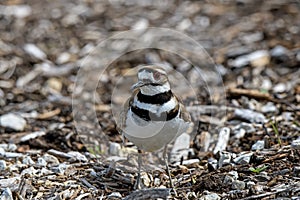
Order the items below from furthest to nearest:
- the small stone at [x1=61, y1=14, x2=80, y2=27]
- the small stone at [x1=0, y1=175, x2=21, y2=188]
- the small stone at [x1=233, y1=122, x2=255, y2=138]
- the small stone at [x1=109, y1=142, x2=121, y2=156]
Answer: the small stone at [x1=61, y1=14, x2=80, y2=27] < the small stone at [x1=233, y1=122, x2=255, y2=138] < the small stone at [x1=109, y1=142, x2=121, y2=156] < the small stone at [x1=0, y1=175, x2=21, y2=188]

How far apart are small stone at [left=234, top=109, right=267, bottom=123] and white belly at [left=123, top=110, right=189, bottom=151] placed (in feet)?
4.92

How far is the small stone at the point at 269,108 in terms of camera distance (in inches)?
228

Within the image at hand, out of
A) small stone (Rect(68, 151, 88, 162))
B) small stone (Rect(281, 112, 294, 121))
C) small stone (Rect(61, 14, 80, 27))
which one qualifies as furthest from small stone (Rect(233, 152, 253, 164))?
small stone (Rect(61, 14, 80, 27))

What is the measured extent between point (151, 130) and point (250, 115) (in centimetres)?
178

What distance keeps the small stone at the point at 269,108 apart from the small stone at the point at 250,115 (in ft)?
0.41

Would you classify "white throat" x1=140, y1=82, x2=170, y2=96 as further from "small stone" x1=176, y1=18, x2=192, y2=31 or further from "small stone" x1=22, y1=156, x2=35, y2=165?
"small stone" x1=176, y1=18, x2=192, y2=31

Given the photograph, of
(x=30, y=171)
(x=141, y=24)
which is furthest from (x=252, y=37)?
(x=30, y=171)

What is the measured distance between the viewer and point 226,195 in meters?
3.94

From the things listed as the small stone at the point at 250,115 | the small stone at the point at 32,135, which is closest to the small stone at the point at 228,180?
the small stone at the point at 250,115

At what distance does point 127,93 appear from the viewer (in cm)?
644

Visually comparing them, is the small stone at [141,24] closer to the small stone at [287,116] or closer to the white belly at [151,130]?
the small stone at [287,116]

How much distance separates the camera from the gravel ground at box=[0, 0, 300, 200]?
170 inches

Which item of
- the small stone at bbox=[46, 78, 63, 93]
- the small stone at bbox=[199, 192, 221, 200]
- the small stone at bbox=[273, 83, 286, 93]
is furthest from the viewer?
the small stone at bbox=[46, 78, 63, 93]

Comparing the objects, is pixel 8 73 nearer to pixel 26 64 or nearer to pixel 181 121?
pixel 26 64
